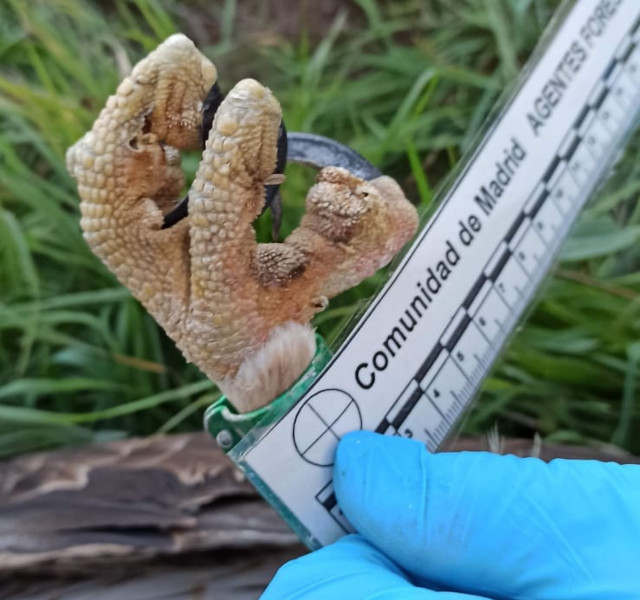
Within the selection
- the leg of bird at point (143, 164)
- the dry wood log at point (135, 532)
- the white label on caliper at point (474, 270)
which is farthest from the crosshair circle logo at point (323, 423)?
the dry wood log at point (135, 532)

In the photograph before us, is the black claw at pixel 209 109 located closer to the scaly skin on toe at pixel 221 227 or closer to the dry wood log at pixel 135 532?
the scaly skin on toe at pixel 221 227

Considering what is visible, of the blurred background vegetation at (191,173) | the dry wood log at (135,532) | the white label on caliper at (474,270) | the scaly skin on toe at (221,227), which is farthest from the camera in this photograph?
the blurred background vegetation at (191,173)

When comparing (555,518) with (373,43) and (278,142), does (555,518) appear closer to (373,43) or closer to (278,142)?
(278,142)

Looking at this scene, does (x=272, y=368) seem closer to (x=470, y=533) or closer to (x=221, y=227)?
(x=221, y=227)

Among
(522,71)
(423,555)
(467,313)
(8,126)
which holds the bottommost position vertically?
(423,555)

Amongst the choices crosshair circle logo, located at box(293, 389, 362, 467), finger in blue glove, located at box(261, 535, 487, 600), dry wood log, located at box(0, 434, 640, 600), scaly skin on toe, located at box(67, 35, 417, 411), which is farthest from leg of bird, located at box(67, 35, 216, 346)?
dry wood log, located at box(0, 434, 640, 600)

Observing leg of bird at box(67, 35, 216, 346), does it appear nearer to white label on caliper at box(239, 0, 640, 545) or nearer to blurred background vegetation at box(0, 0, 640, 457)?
white label on caliper at box(239, 0, 640, 545)

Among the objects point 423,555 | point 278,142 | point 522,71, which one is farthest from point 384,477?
point 522,71
